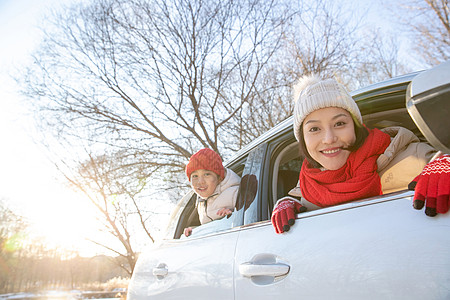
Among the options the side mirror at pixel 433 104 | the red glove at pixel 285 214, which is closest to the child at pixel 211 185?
the red glove at pixel 285 214

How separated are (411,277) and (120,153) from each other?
8.74 meters

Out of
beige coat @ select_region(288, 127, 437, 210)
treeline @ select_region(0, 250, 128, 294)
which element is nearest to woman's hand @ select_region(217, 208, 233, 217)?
beige coat @ select_region(288, 127, 437, 210)

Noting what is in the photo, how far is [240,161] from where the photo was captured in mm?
2455

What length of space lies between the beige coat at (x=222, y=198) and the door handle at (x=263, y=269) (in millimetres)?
924

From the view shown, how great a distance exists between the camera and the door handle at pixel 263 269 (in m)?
1.25

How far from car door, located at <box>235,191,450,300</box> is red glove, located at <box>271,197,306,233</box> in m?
0.02

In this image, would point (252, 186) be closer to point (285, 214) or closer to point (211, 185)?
point (285, 214)

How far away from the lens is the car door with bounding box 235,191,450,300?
85cm

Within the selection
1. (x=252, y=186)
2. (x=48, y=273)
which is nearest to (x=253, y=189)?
(x=252, y=186)

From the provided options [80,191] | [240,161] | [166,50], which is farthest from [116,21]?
[240,161]

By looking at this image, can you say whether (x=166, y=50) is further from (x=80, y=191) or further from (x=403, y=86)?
(x=403, y=86)

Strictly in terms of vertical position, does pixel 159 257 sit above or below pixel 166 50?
below

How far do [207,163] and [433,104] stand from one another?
7.14ft

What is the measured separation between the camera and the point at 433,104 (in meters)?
0.67
